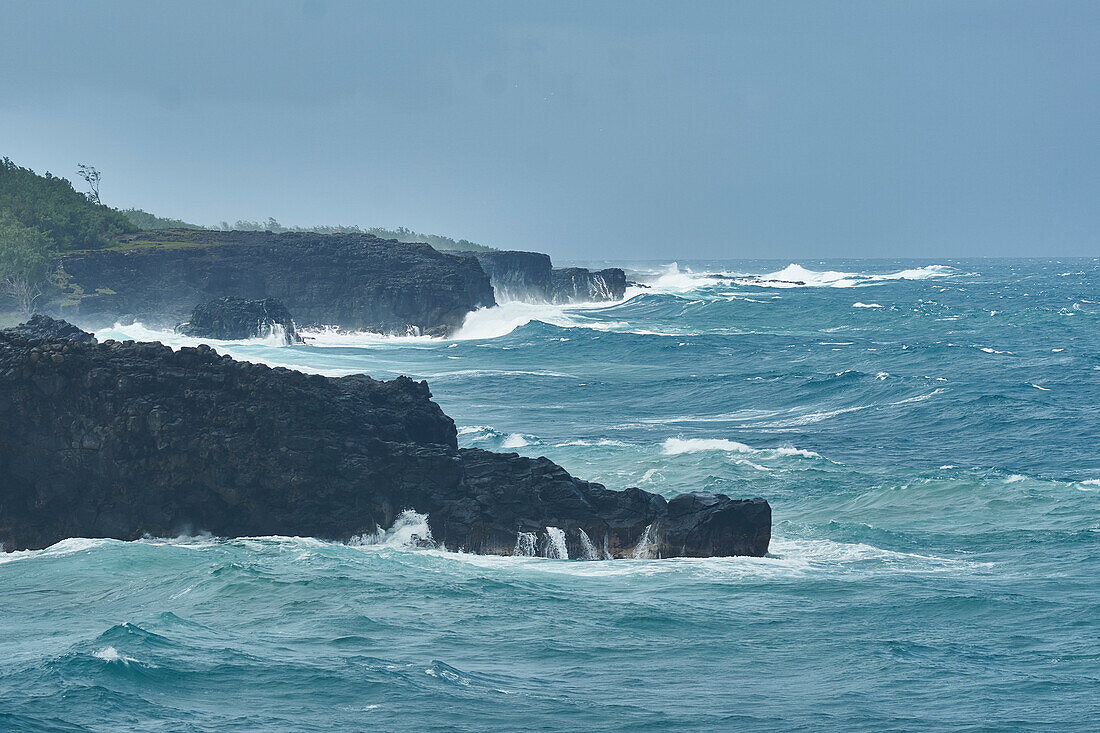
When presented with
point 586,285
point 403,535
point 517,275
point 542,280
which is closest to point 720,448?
point 403,535

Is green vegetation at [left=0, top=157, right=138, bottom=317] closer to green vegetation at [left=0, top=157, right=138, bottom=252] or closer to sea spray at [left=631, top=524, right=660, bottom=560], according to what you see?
green vegetation at [left=0, top=157, right=138, bottom=252]

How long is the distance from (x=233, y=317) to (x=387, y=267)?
23.0 meters

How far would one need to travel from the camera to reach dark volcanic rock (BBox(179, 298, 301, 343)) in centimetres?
8306

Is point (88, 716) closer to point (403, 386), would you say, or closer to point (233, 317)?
point (403, 386)

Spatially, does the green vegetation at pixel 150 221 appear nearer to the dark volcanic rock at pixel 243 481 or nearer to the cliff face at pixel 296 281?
the cliff face at pixel 296 281

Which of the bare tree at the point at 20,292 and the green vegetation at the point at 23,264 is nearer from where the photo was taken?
the bare tree at the point at 20,292

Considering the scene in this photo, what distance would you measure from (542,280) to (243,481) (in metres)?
113

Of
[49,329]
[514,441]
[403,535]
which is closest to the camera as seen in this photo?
[403,535]

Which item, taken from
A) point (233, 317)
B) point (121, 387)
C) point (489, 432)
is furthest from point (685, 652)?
point (233, 317)

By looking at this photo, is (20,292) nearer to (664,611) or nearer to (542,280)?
(542,280)

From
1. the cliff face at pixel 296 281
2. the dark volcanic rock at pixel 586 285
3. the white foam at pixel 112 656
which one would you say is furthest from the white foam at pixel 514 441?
the dark volcanic rock at pixel 586 285

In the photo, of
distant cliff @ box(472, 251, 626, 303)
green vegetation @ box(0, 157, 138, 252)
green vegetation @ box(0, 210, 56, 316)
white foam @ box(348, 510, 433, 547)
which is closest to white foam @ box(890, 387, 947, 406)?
white foam @ box(348, 510, 433, 547)

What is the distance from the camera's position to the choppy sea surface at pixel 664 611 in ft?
54.9

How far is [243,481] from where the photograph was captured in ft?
90.5
